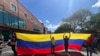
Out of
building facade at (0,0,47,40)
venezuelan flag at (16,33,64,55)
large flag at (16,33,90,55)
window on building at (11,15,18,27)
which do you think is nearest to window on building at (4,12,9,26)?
building facade at (0,0,47,40)

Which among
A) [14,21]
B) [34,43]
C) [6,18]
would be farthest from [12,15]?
[34,43]

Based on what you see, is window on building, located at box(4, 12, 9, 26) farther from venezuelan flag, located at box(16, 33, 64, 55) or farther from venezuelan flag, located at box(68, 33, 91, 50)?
venezuelan flag, located at box(16, 33, 64, 55)

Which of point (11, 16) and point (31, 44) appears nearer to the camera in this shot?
point (31, 44)

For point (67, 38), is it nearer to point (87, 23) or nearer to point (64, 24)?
point (87, 23)

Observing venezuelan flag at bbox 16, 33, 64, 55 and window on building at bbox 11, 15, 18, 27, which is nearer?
venezuelan flag at bbox 16, 33, 64, 55

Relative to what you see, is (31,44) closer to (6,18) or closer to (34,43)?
(34,43)

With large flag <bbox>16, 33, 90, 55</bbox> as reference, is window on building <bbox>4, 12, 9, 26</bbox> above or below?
above

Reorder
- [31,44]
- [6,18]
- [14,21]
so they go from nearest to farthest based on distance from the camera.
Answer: [31,44], [6,18], [14,21]

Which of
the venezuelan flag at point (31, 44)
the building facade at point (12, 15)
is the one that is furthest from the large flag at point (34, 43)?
the building facade at point (12, 15)

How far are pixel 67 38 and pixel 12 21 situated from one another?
5335cm

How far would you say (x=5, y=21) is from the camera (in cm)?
6241

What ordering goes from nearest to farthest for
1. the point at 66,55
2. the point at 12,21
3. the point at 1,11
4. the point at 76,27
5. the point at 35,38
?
the point at 35,38, the point at 66,55, the point at 1,11, the point at 12,21, the point at 76,27

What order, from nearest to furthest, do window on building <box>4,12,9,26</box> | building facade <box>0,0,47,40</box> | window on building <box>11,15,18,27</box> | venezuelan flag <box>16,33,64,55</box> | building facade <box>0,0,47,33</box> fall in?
venezuelan flag <box>16,33,64,55</box> → building facade <box>0,0,47,40</box> → building facade <box>0,0,47,33</box> → window on building <box>4,12,9,26</box> → window on building <box>11,15,18,27</box>

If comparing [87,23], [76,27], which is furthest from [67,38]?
[76,27]
